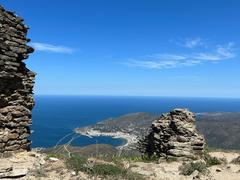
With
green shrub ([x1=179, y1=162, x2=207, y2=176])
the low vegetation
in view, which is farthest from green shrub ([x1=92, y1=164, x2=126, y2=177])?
green shrub ([x1=179, y1=162, x2=207, y2=176])

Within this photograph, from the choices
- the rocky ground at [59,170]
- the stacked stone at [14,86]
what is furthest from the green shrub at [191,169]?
the stacked stone at [14,86]

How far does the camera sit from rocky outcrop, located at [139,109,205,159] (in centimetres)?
2102

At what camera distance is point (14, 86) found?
1443cm

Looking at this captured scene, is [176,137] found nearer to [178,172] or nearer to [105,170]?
Answer: [178,172]

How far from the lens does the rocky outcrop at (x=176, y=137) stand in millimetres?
21016

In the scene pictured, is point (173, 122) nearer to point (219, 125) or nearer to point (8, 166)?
point (8, 166)

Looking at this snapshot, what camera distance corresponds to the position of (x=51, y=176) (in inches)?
486

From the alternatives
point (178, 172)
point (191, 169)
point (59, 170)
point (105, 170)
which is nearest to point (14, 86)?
point (59, 170)

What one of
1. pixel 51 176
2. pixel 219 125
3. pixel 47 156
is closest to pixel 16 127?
pixel 47 156

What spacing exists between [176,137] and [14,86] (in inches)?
458

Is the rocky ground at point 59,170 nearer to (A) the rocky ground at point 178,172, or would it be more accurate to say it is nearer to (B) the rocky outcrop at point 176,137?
(A) the rocky ground at point 178,172

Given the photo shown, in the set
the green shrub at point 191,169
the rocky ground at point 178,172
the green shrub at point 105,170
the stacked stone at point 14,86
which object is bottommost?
the rocky ground at point 178,172

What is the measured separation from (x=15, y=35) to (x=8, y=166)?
5.56 meters

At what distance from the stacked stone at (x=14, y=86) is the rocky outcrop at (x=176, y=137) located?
32.2 ft
